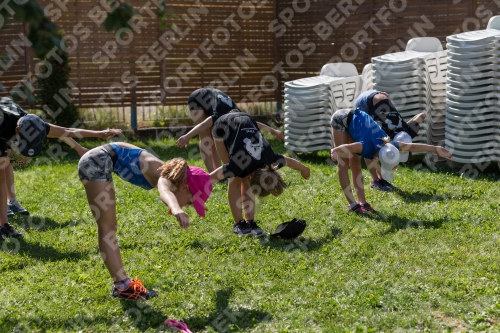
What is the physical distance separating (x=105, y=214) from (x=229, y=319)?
112cm

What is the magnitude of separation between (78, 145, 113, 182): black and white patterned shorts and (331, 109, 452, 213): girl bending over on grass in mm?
2321

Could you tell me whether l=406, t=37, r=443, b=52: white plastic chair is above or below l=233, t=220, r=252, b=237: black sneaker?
above

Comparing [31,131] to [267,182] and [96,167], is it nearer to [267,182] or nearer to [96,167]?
[96,167]

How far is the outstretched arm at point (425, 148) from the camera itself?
623 cm

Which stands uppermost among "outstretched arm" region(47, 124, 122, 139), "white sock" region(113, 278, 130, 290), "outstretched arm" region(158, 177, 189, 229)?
"outstretched arm" region(47, 124, 122, 139)

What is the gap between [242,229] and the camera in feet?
20.7

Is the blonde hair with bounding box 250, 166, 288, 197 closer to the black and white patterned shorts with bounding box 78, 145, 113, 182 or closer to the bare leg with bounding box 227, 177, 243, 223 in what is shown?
the bare leg with bounding box 227, 177, 243, 223

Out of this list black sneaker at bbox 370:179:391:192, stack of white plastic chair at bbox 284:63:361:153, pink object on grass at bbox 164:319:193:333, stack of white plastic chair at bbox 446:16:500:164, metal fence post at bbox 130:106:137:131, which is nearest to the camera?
pink object on grass at bbox 164:319:193:333

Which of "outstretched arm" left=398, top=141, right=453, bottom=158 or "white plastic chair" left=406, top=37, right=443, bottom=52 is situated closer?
"outstretched arm" left=398, top=141, right=453, bottom=158

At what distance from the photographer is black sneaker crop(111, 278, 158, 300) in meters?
4.78

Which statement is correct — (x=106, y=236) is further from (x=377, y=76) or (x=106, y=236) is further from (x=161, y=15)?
(x=377, y=76)

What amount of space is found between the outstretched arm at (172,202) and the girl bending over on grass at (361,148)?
2.24m

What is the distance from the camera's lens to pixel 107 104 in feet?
40.3

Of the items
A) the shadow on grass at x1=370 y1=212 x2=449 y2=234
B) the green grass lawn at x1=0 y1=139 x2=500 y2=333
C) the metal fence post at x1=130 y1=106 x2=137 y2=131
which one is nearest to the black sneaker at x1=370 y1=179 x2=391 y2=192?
the green grass lawn at x1=0 y1=139 x2=500 y2=333
